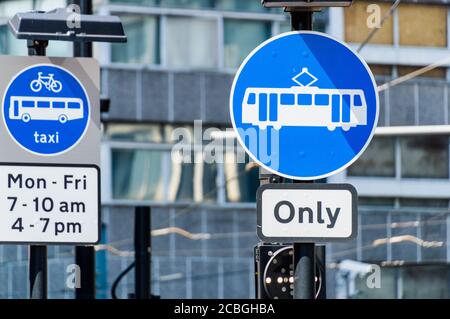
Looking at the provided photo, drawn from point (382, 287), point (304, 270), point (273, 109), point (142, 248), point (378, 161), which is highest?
point (273, 109)

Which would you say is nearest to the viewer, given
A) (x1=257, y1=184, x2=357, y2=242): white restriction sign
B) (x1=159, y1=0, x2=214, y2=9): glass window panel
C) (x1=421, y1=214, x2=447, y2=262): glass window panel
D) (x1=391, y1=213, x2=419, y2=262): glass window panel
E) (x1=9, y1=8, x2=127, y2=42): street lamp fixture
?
(x1=257, y1=184, x2=357, y2=242): white restriction sign

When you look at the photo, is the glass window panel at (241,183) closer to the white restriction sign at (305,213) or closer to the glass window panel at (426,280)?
the glass window panel at (426,280)

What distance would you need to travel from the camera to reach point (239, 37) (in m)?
30.0

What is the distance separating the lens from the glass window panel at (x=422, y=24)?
2980 cm

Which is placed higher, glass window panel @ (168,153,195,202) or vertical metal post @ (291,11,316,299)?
vertical metal post @ (291,11,316,299)

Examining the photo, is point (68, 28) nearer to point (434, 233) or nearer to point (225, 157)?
point (225, 157)

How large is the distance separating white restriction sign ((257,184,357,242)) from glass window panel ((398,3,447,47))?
855 inches

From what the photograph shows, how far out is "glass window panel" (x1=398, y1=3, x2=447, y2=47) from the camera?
29.8 m

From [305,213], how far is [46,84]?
3412 millimetres

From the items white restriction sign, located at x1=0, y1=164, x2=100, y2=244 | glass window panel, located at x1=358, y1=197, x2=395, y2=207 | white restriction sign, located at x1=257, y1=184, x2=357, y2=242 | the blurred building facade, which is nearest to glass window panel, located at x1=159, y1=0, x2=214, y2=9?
the blurred building facade

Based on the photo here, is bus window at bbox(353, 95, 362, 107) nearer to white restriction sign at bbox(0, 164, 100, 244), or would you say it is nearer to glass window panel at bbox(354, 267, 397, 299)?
white restriction sign at bbox(0, 164, 100, 244)

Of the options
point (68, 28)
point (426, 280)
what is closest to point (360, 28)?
point (426, 280)

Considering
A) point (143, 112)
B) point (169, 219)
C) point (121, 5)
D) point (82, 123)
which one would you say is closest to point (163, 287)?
point (169, 219)

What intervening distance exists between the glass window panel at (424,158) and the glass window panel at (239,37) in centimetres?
350
